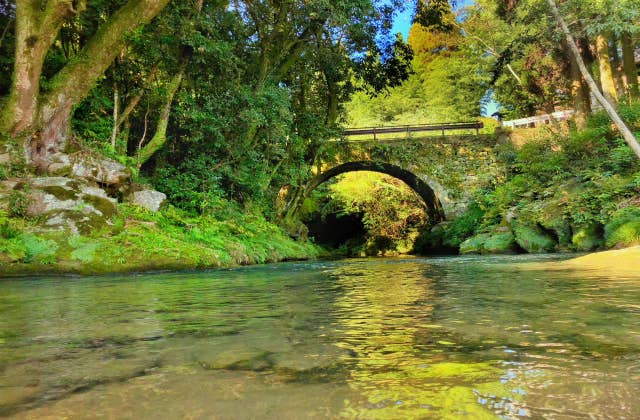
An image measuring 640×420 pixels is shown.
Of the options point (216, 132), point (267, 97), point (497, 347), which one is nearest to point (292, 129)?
point (267, 97)

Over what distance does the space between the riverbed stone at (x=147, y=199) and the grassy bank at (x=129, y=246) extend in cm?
23

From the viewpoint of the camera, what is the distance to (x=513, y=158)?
2086cm

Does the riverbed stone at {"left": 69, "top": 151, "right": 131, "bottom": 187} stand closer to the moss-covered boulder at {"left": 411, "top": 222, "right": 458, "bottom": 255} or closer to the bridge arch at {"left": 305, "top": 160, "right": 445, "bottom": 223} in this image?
the bridge arch at {"left": 305, "top": 160, "right": 445, "bottom": 223}

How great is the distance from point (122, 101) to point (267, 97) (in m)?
4.03

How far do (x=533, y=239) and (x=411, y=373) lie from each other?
13887 mm

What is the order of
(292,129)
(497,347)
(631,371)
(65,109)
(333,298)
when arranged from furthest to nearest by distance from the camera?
(292,129), (65,109), (333,298), (497,347), (631,371)

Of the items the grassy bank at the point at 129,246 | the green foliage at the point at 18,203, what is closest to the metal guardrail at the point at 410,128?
the grassy bank at the point at 129,246

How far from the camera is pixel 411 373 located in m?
1.61

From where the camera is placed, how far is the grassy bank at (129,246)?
7.60m

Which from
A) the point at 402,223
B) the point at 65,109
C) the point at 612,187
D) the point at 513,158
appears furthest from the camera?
the point at 402,223

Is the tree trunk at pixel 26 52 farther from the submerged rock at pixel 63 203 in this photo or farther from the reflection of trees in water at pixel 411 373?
the reflection of trees in water at pixel 411 373

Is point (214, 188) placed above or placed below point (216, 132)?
below

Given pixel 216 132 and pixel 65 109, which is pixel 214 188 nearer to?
pixel 216 132

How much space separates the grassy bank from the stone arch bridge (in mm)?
9875
